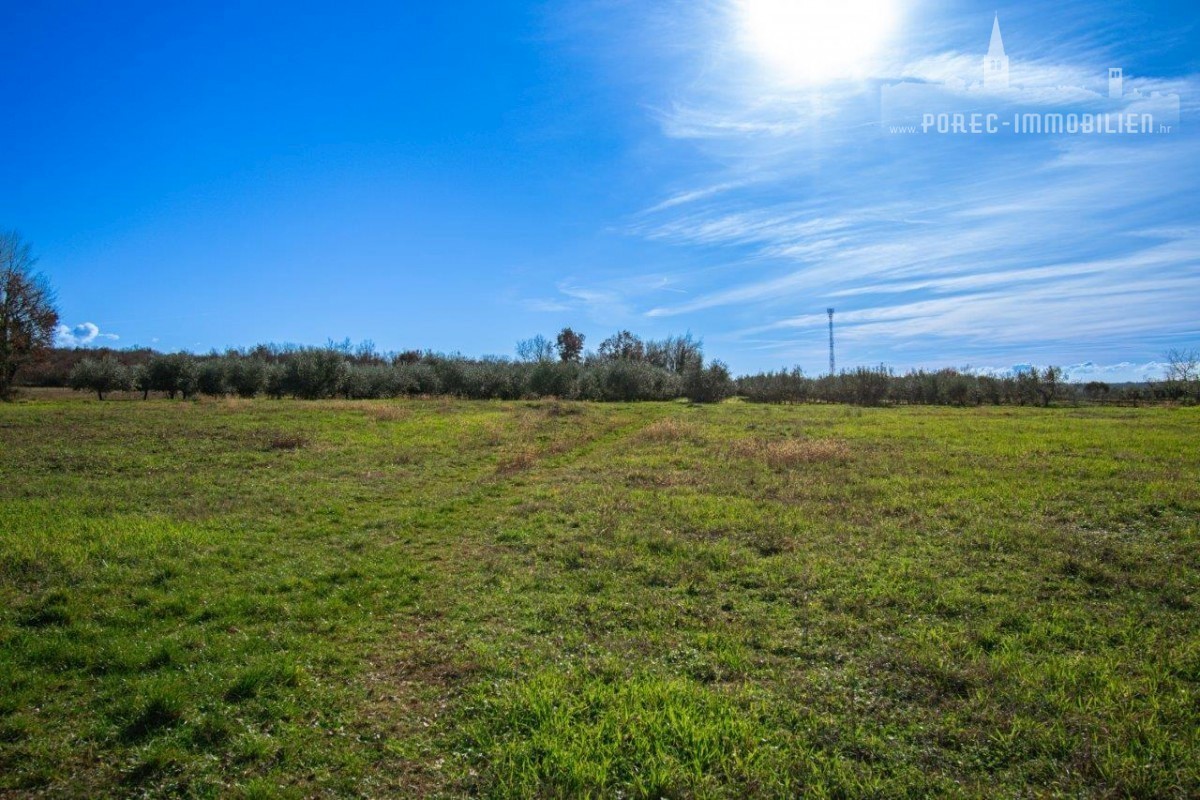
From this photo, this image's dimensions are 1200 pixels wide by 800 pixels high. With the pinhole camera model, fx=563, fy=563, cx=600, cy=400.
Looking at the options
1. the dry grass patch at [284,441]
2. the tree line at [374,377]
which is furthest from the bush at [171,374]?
the dry grass patch at [284,441]

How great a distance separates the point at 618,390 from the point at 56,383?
58.0 metres

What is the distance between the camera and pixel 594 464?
20.0m

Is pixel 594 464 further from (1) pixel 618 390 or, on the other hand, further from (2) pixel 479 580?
(1) pixel 618 390

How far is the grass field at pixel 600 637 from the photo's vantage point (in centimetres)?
→ 459

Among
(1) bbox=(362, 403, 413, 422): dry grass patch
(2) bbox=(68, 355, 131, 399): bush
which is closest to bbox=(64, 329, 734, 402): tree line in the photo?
(2) bbox=(68, 355, 131, 399): bush

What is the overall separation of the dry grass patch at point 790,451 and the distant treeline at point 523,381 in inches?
1473

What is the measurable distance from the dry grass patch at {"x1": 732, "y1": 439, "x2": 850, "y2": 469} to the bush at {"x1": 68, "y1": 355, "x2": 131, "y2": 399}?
2183 inches

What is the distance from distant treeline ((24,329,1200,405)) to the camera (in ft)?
165

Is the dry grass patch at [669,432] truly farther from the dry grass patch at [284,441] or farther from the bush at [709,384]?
the bush at [709,384]

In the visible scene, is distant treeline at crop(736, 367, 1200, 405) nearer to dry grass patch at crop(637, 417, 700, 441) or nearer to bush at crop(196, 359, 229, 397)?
dry grass patch at crop(637, 417, 700, 441)

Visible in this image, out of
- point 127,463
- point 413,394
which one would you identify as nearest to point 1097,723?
point 127,463

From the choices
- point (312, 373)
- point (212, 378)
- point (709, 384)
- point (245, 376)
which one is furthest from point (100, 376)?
point (709, 384)

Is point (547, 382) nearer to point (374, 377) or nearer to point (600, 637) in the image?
point (374, 377)

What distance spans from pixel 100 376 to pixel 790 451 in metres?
58.3
